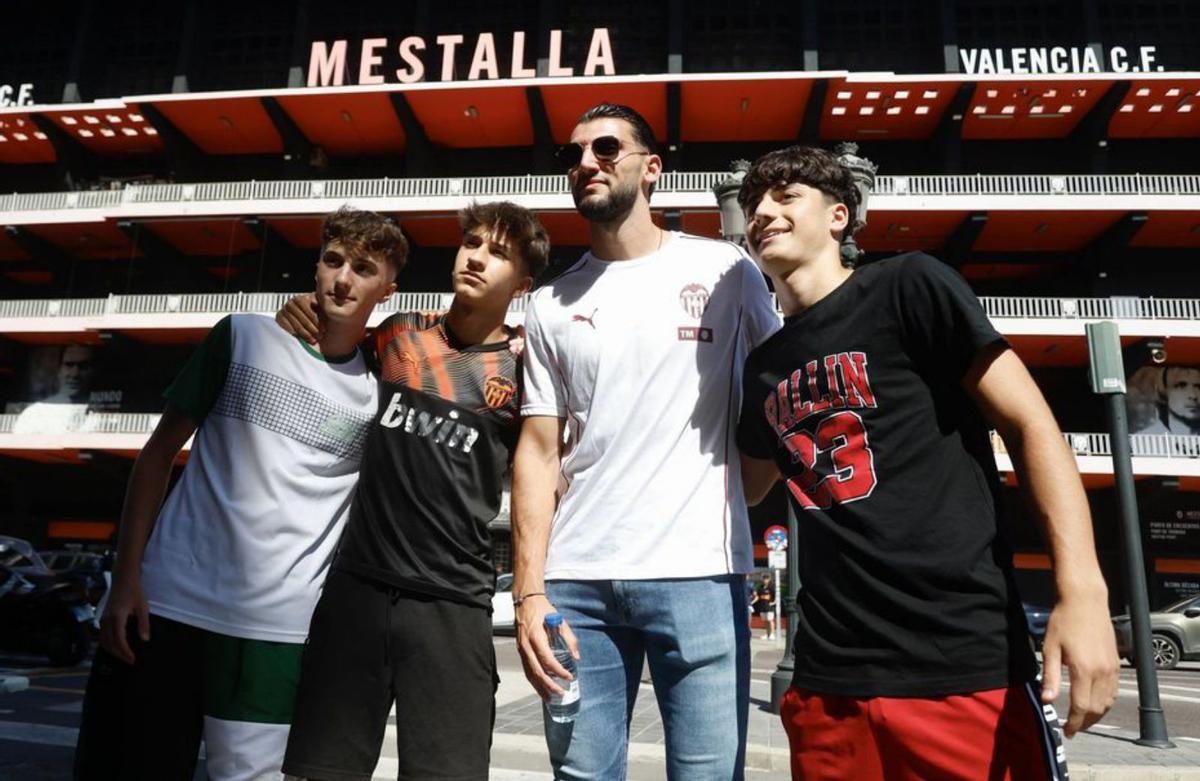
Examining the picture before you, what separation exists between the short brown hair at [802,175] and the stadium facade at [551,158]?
1722cm

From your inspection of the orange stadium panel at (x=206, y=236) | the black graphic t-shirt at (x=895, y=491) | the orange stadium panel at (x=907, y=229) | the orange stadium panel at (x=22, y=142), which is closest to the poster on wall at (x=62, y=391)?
the orange stadium panel at (x=206, y=236)

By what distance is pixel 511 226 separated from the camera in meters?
2.52

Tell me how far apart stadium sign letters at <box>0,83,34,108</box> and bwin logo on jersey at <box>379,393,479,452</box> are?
29.7 meters

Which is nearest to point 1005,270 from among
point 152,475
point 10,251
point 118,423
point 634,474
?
point 634,474

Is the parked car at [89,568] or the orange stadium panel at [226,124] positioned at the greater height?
the orange stadium panel at [226,124]

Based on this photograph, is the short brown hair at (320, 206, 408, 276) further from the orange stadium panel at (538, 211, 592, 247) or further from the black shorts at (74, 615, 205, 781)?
the orange stadium panel at (538, 211, 592, 247)

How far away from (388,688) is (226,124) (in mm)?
24600

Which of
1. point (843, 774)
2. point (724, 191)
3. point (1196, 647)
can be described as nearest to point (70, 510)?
point (724, 191)

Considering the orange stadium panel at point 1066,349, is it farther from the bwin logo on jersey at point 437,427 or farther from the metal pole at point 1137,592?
the bwin logo on jersey at point 437,427

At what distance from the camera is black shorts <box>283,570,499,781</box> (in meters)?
2.11

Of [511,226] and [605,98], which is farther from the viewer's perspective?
[605,98]

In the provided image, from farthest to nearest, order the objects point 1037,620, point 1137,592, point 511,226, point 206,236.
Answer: point 206,236, point 1037,620, point 1137,592, point 511,226

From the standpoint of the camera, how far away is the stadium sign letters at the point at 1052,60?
2066 centimetres

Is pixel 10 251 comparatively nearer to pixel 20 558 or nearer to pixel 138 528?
pixel 20 558
